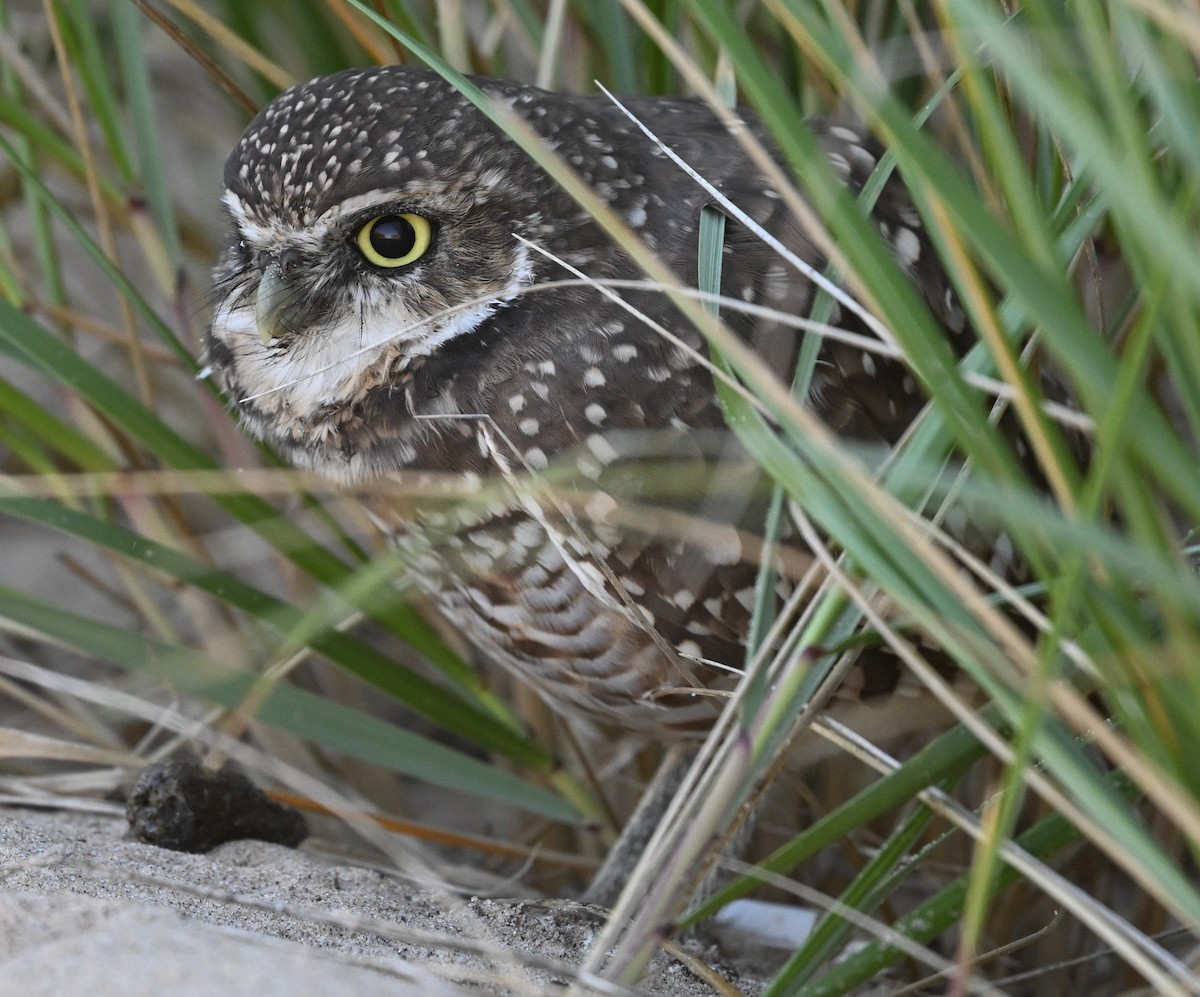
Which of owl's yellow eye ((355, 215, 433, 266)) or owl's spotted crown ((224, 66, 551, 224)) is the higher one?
owl's spotted crown ((224, 66, 551, 224))

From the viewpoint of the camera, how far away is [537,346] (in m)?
1.68

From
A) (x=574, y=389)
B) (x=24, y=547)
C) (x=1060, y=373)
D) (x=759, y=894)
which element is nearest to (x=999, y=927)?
(x=759, y=894)

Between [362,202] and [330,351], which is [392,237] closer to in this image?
[362,202]

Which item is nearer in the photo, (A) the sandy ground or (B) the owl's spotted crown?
(A) the sandy ground

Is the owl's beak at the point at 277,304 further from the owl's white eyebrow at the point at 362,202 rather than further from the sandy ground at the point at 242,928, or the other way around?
the sandy ground at the point at 242,928

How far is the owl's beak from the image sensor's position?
1.70m

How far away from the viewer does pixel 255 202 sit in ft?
5.63

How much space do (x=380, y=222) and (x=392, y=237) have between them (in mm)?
24

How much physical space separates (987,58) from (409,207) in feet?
2.37

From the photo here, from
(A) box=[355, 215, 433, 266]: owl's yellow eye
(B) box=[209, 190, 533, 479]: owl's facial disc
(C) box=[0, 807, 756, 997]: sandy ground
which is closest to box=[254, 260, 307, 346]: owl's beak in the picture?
(B) box=[209, 190, 533, 479]: owl's facial disc

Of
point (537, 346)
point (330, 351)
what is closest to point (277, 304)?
point (330, 351)

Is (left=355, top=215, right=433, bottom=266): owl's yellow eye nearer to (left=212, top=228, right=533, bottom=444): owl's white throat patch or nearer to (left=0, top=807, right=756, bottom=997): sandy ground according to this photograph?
(left=212, top=228, right=533, bottom=444): owl's white throat patch

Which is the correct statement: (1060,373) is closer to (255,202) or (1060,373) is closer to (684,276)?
(684,276)

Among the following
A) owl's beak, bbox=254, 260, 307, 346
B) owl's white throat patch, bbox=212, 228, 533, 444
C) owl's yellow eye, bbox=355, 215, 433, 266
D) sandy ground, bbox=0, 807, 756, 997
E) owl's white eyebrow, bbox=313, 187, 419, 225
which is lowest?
sandy ground, bbox=0, 807, 756, 997
